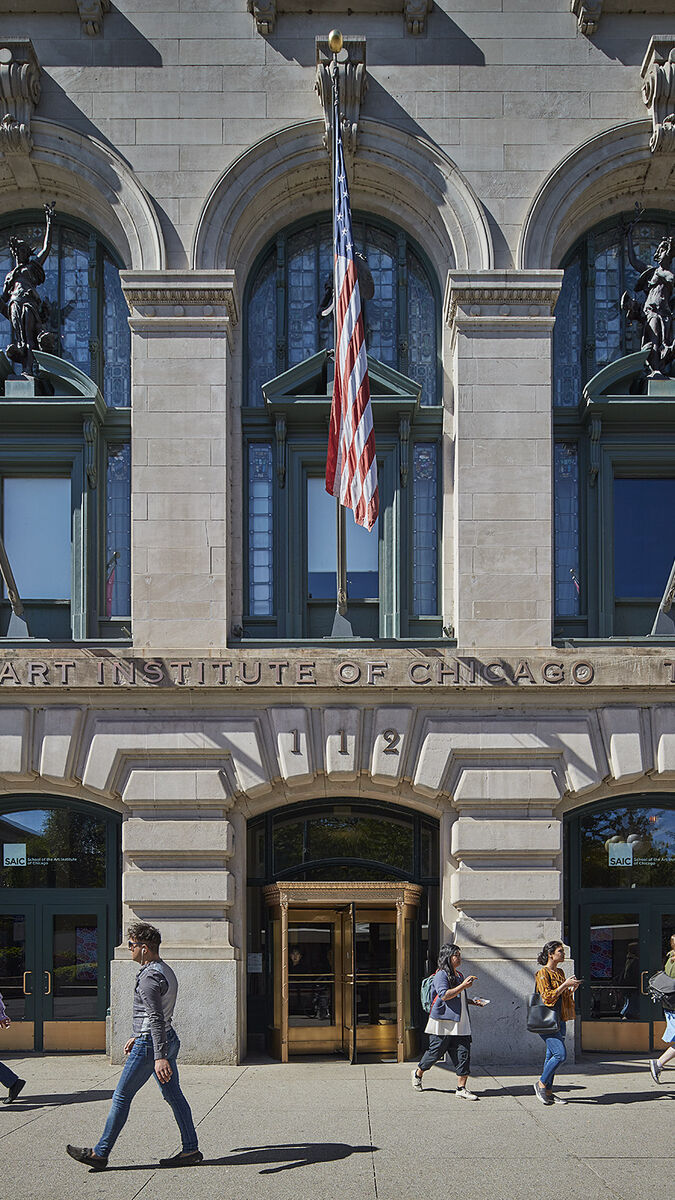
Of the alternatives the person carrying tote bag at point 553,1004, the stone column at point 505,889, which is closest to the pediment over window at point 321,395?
the stone column at point 505,889

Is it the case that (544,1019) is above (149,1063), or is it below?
below

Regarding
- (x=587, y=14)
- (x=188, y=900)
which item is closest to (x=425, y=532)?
(x=188, y=900)

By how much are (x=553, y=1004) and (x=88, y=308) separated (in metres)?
11.8

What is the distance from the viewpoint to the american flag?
1527cm

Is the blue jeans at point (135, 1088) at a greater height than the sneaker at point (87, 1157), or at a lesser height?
greater

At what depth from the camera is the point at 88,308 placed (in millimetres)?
18188

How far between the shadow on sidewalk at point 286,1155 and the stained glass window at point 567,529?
869 centimetres

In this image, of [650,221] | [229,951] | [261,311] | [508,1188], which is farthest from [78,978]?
[650,221]

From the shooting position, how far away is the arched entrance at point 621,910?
17.0m

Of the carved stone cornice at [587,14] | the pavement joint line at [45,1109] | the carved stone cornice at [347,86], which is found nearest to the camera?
the pavement joint line at [45,1109]

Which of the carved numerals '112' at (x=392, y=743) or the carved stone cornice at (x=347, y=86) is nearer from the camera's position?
the carved numerals '112' at (x=392, y=743)

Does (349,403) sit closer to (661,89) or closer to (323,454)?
(323,454)

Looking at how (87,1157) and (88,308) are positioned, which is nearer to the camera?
(87,1157)

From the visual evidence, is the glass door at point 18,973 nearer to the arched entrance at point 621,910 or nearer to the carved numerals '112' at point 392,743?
the carved numerals '112' at point 392,743
